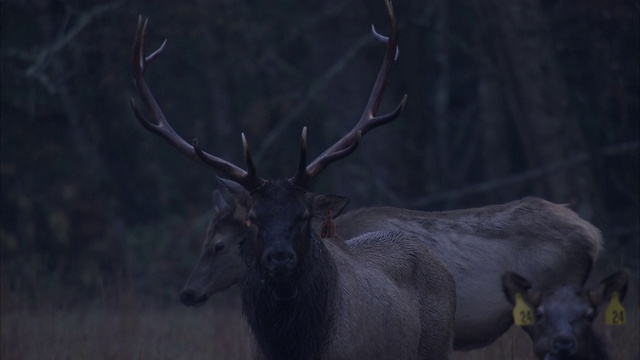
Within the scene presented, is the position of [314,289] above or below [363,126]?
below

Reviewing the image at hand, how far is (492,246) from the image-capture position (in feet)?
28.3

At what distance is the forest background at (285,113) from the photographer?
14.0m

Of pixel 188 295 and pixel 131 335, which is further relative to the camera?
pixel 131 335

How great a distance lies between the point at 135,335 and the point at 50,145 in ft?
31.2

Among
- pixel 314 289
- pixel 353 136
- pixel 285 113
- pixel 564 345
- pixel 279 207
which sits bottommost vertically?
pixel 564 345

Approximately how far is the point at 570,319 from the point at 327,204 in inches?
70.9

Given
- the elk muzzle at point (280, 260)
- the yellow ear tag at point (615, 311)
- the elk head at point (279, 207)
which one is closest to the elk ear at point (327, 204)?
the elk head at point (279, 207)

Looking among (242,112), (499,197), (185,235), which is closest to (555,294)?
(499,197)

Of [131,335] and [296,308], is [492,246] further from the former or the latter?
[131,335]

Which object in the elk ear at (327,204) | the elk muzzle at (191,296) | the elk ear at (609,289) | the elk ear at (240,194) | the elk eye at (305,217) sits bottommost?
the elk ear at (609,289)

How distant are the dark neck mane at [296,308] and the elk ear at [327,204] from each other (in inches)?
11.2

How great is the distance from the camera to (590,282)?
33.9ft

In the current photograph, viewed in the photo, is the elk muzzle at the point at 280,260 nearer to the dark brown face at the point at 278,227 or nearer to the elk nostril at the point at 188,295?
the dark brown face at the point at 278,227

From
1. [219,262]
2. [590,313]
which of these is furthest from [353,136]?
[219,262]
